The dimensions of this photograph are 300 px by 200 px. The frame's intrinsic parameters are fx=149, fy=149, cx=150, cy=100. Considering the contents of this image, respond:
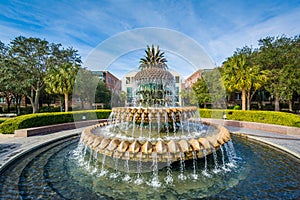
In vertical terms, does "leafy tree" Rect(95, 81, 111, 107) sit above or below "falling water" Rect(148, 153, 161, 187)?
above

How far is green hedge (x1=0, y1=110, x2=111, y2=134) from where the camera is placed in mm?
10289

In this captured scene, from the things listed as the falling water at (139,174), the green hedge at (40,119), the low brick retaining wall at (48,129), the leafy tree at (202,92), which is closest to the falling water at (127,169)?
the falling water at (139,174)

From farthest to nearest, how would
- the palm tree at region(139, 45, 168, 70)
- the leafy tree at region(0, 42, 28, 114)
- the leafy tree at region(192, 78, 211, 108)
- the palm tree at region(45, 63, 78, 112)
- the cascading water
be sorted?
the leafy tree at region(192, 78, 211, 108) → the leafy tree at region(0, 42, 28, 114) → the palm tree at region(45, 63, 78, 112) → the palm tree at region(139, 45, 168, 70) → the cascading water

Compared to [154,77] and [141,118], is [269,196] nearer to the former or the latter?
[141,118]

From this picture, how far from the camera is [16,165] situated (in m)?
5.31

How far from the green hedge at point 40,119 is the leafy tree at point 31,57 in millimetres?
13522

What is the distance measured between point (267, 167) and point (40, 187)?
686cm

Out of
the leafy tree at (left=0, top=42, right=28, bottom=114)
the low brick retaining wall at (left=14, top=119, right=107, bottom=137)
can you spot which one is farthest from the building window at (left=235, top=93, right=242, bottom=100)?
the leafy tree at (left=0, top=42, right=28, bottom=114)

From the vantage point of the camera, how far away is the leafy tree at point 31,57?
22.5m

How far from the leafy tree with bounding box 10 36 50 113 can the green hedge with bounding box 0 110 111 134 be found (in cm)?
1352

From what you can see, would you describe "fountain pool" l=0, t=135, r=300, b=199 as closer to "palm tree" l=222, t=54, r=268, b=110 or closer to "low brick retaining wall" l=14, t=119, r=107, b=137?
"low brick retaining wall" l=14, t=119, r=107, b=137

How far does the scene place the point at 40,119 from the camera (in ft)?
38.1

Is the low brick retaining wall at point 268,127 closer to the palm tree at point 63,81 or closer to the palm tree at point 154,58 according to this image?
the palm tree at point 154,58

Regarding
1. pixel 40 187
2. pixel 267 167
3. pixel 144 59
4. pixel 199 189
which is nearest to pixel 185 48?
pixel 144 59
